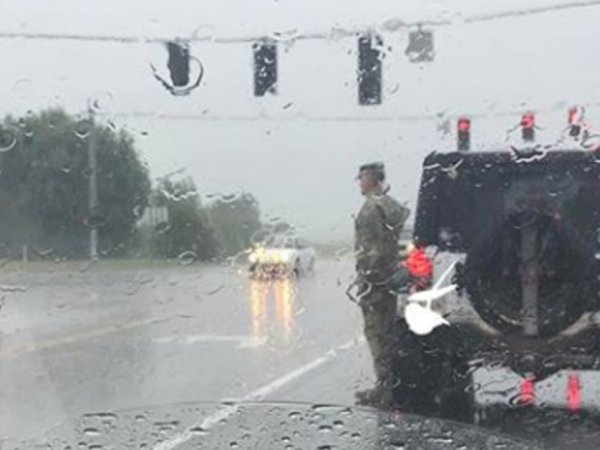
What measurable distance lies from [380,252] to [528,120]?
1.51 meters

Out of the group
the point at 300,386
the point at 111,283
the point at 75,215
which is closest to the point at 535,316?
the point at 300,386

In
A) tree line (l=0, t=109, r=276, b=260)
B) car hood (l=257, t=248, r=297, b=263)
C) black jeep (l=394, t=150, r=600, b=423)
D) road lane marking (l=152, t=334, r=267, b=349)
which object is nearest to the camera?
black jeep (l=394, t=150, r=600, b=423)

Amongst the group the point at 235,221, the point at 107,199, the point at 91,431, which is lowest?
the point at 235,221

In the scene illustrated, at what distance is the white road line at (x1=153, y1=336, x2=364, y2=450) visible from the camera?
3.46 metres

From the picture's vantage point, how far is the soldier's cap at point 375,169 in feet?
27.9

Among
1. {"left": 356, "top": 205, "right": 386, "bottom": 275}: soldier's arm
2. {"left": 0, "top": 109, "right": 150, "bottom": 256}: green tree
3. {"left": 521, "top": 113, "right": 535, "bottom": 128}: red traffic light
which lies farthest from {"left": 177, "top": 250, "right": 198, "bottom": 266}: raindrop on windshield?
{"left": 521, "top": 113, "right": 535, "bottom": 128}: red traffic light

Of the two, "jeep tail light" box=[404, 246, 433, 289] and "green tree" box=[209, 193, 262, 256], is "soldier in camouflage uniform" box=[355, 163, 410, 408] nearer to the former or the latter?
"jeep tail light" box=[404, 246, 433, 289]

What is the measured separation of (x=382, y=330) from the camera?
8.46 m

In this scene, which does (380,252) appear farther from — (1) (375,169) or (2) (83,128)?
(2) (83,128)

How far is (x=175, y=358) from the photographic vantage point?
1172cm

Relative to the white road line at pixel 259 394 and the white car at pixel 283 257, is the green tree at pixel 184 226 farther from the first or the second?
the white road line at pixel 259 394

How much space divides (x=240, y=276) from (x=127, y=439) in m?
7.99

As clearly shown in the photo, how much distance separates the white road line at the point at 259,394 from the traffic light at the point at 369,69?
238cm

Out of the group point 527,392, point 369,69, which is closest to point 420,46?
point 369,69
